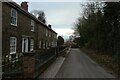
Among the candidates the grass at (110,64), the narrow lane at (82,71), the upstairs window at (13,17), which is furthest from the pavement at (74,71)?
the upstairs window at (13,17)

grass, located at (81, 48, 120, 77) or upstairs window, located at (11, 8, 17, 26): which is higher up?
upstairs window, located at (11, 8, 17, 26)

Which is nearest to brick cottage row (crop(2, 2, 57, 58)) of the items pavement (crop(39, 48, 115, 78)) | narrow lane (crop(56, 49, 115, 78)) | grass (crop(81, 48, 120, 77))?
pavement (crop(39, 48, 115, 78))

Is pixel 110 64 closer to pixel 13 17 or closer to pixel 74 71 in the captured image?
pixel 74 71

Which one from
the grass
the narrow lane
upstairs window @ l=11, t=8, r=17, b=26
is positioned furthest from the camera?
upstairs window @ l=11, t=8, r=17, b=26

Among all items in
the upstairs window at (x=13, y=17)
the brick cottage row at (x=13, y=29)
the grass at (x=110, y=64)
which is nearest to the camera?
the grass at (x=110, y=64)

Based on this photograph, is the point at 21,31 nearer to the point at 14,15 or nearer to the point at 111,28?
the point at 14,15

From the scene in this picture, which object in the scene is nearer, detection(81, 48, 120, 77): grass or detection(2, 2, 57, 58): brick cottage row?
detection(81, 48, 120, 77): grass

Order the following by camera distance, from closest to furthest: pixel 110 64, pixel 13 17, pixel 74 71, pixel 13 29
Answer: pixel 74 71, pixel 110 64, pixel 13 29, pixel 13 17

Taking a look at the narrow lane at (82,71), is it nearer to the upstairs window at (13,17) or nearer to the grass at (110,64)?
the grass at (110,64)

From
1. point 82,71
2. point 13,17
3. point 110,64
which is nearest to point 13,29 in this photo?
point 13,17

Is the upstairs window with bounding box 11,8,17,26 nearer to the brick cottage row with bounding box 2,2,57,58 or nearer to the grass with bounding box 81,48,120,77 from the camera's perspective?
the brick cottage row with bounding box 2,2,57,58

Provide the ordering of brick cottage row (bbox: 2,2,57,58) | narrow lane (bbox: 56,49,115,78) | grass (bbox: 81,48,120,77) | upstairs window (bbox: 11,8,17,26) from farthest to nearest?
upstairs window (bbox: 11,8,17,26) < brick cottage row (bbox: 2,2,57,58) < grass (bbox: 81,48,120,77) < narrow lane (bbox: 56,49,115,78)

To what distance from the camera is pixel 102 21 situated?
29.8 metres

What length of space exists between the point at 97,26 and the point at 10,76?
73.8 feet
